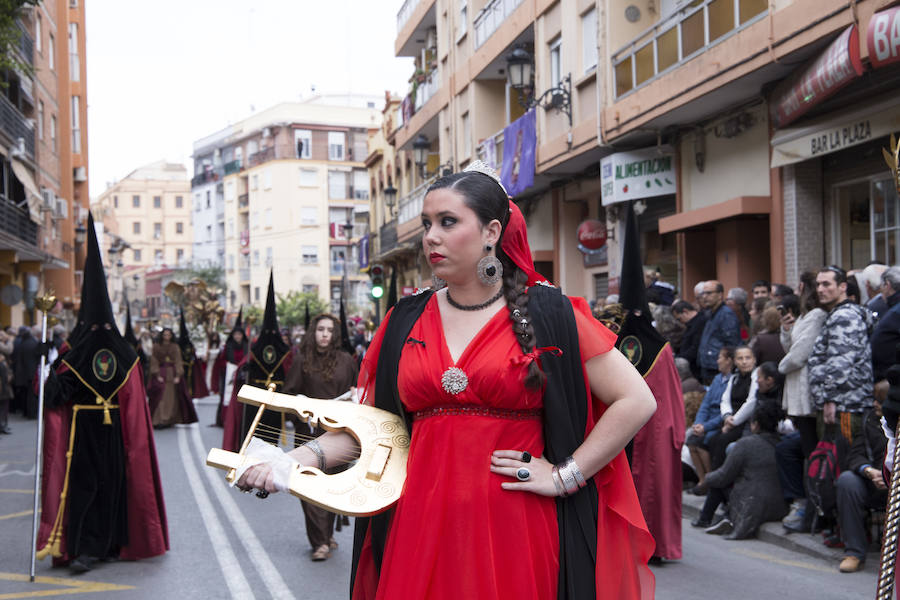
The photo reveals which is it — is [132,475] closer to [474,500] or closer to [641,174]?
[474,500]

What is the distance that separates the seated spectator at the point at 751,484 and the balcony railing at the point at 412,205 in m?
25.3

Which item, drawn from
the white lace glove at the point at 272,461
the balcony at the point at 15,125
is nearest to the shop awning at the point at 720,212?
the white lace glove at the point at 272,461

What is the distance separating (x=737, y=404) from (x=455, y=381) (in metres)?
7.56

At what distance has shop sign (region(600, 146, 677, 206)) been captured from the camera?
18.1 meters

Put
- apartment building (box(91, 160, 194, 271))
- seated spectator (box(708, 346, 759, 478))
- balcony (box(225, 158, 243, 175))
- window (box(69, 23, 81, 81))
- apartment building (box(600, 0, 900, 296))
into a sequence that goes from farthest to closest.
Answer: apartment building (box(91, 160, 194, 271)), balcony (box(225, 158, 243, 175)), window (box(69, 23, 81, 81)), apartment building (box(600, 0, 900, 296)), seated spectator (box(708, 346, 759, 478))

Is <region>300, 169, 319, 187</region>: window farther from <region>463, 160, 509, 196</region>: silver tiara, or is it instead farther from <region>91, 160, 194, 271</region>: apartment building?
<region>463, 160, 509, 196</region>: silver tiara

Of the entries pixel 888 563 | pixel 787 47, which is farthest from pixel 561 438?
pixel 787 47

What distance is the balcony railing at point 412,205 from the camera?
35.0m

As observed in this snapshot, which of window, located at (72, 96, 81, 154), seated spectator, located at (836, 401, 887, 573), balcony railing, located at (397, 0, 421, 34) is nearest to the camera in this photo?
seated spectator, located at (836, 401, 887, 573)

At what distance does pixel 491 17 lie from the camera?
26328 millimetres

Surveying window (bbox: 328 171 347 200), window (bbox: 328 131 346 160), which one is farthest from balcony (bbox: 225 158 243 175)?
window (bbox: 328 171 347 200)

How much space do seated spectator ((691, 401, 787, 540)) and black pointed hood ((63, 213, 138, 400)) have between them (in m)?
5.25

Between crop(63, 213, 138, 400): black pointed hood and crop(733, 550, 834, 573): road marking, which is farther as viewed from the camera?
crop(63, 213, 138, 400): black pointed hood

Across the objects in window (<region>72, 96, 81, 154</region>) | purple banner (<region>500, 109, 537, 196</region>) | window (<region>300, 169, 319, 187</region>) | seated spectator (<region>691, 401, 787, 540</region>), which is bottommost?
seated spectator (<region>691, 401, 787, 540</region>)
